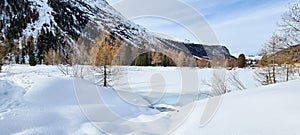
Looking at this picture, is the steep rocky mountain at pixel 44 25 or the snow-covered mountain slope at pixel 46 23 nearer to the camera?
the steep rocky mountain at pixel 44 25

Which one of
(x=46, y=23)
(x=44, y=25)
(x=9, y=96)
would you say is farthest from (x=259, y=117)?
(x=46, y=23)

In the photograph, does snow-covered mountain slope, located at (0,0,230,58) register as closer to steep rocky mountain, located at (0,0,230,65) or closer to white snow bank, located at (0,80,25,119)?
steep rocky mountain, located at (0,0,230,65)

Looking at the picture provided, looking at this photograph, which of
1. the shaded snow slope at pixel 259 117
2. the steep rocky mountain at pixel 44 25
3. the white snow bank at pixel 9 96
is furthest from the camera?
the steep rocky mountain at pixel 44 25

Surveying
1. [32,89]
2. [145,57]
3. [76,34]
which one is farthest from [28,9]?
[32,89]

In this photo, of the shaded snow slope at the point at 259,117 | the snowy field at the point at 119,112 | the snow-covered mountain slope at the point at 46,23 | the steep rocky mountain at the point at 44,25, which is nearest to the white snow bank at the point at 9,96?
the snowy field at the point at 119,112

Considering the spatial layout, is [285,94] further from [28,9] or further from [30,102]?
[28,9]

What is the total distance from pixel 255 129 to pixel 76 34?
8048cm

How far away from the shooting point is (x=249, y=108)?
17.7ft

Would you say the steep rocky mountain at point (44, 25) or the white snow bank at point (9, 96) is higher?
the steep rocky mountain at point (44, 25)

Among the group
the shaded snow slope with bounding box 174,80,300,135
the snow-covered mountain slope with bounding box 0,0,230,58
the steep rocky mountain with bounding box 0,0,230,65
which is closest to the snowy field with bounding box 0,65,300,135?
the shaded snow slope with bounding box 174,80,300,135

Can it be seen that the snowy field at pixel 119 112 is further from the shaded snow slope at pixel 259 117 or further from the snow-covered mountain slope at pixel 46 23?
the snow-covered mountain slope at pixel 46 23

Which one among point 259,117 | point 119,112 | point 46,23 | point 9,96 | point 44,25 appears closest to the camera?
point 259,117

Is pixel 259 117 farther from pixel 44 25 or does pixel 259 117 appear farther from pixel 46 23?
pixel 46 23

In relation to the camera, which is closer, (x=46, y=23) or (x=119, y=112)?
(x=119, y=112)
